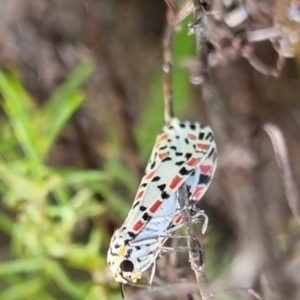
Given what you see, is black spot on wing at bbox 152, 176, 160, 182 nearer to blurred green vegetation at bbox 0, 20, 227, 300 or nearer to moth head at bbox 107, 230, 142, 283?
moth head at bbox 107, 230, 142, 283

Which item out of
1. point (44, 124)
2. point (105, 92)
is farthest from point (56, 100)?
point (105, 92)

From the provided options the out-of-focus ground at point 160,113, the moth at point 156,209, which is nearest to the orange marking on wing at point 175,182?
Answer: the moth at point 156,209

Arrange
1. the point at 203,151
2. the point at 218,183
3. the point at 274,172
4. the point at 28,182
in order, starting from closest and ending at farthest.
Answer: the point at 203,151, the point at 28,182, the point at 218,183, the point at 274,172

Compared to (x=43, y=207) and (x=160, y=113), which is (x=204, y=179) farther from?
(x=160, y=113)

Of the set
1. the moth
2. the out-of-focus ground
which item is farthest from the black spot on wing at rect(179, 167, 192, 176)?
the out-of-focus ground

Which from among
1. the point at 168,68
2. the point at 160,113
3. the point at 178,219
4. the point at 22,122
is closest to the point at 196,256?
the point at 178,219

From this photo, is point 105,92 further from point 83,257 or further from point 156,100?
point 83,257

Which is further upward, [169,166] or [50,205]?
[169,166]
